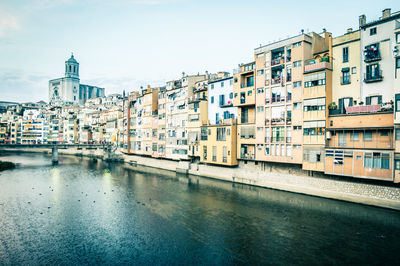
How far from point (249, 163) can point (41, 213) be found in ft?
108

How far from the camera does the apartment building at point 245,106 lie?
48469 millimetres

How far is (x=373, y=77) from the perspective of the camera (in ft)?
111

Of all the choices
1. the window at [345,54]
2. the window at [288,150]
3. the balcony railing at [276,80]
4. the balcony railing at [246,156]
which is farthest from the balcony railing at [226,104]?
the window at [345,54]

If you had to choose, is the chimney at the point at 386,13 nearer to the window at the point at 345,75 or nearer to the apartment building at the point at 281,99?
the window at the point at 345,75

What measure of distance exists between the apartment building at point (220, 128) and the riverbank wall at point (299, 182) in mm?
2447

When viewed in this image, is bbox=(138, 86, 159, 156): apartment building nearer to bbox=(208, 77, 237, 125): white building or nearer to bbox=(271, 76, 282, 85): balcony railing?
bbox=(208, 77, 237, 125): white building

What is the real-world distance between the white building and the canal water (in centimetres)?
1745

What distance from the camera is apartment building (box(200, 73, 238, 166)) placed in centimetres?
5128

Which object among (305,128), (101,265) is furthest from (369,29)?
(101,265)

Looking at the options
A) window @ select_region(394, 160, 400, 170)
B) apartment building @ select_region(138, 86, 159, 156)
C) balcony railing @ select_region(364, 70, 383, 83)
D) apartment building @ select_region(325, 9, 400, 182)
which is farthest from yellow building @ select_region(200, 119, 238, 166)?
window @ select_region(394, 160, 400, 170)

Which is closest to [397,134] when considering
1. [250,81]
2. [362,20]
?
[362,20]

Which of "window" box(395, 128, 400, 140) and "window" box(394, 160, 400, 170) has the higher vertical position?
"window" box(395, 128, 400, 140)

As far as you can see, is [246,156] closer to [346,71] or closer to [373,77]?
[346,71]

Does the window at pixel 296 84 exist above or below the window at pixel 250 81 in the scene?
below
